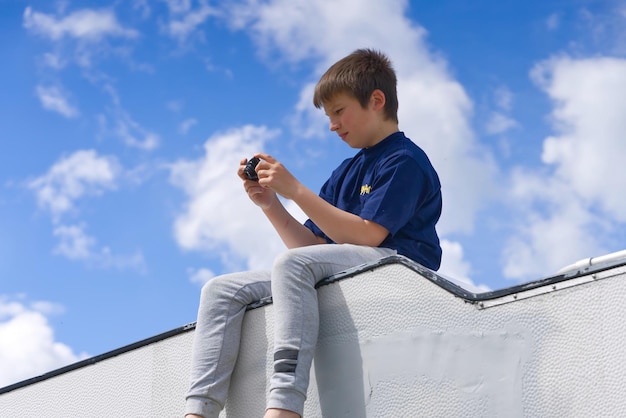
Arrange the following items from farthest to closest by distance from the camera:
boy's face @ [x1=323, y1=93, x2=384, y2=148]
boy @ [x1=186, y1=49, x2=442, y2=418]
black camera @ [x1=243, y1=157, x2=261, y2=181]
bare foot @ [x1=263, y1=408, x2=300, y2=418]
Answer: boy's face @ [x1=323, y1=93, x2=384, y2=148]
black camera @ [x1=243, y1=157, x2=261, y2=181]
boy @ [x1=186, y1=49, x2=442, y2=418]
bare foot @ [x1=263, y1=408, x2=300, y2=418]

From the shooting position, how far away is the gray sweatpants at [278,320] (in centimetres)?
215

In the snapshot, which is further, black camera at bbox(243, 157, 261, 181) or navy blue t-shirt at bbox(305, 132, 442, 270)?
black camera at bbox(243, 157, 261, 181)

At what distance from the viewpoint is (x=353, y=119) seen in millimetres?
2635

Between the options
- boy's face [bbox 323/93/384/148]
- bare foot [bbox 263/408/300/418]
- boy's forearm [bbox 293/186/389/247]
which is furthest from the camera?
boy's face [bbox 323/93/384/148]

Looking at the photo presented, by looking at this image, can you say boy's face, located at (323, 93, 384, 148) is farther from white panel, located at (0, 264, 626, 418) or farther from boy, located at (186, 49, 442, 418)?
white panel, located at (0, 264, 626, 418)

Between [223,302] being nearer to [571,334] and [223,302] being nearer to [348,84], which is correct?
[348,84]

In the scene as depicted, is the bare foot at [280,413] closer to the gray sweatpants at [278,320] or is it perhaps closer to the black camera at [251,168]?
the gray sweatpants at [278,320]

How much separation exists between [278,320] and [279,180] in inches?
15.2

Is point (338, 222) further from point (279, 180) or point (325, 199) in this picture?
Result: point (325, 199)

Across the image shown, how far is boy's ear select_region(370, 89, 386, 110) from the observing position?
8.73ft

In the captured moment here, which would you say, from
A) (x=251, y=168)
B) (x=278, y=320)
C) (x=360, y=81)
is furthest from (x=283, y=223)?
(x=278, y=320)

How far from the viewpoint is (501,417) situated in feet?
6.43

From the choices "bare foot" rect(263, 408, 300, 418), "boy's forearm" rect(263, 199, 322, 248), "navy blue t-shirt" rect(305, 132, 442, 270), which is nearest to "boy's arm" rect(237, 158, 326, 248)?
"boy's forearm" rect(263, 199, 322, 248)

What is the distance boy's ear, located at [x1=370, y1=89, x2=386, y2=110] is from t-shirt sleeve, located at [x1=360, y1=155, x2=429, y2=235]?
0.77 ft
